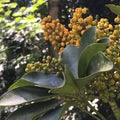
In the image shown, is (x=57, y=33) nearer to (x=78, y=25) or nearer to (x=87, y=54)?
(x=78, y=25)

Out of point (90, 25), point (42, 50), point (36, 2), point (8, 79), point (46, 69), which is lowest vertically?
point (8, 79)

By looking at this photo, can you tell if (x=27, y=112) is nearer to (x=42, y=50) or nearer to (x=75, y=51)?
(x=75, y=51)

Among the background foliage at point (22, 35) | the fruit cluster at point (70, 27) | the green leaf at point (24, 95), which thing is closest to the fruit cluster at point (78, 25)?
the fruit cluster at point (70, 27)

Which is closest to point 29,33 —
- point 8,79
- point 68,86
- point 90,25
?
point 8,79

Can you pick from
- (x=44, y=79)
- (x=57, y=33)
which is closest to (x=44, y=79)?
(x=44, y=79)

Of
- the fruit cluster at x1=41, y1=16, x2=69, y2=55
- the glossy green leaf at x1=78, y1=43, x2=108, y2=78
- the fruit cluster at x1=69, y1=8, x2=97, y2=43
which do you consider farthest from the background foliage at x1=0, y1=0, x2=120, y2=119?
the glossy green leaf at x1=78, y1=43, x2=108, y2=78

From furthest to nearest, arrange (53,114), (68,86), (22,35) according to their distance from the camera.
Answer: (22,35) < (53,114) < (68,86)
